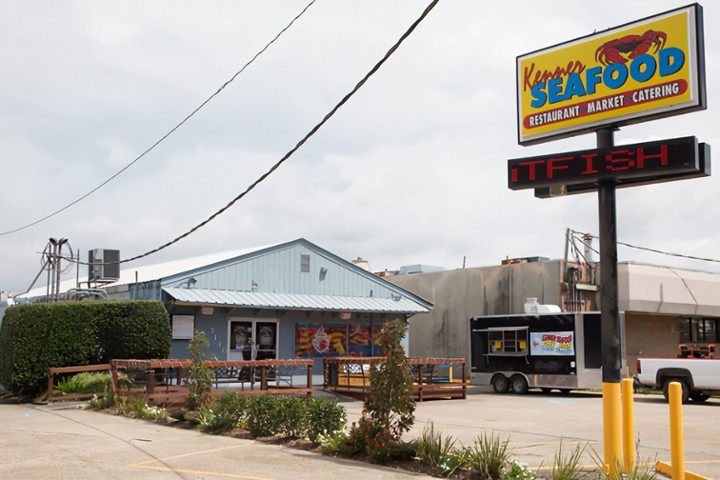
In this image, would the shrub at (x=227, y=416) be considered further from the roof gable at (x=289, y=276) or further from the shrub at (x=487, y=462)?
the roof gable at (x=289, y=276)

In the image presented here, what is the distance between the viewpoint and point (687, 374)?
23.1m

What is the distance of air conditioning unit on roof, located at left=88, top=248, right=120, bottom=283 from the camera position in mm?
27888

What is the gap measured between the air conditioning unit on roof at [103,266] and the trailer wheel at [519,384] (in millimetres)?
14209

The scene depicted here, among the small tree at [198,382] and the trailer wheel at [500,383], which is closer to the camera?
the small tree at [198,382]

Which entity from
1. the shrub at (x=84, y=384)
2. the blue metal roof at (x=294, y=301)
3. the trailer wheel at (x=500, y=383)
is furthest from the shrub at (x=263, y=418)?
the trailer wheel at (x=500, y=383)

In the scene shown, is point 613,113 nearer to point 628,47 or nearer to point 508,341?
point 628,47

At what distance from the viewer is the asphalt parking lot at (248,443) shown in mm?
10266

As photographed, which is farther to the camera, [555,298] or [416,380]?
[555,298]

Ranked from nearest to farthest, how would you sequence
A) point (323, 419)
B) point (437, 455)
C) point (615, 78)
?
point (437, 455), point (615, 78), point (323, 419)

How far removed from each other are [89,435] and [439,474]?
6.77 meters

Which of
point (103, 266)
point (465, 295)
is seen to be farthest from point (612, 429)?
point (465, 295)

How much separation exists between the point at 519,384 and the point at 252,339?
897 centimetres

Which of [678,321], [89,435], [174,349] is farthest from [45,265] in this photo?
[678,321]

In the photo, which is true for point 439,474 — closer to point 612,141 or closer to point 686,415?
point 612,141
